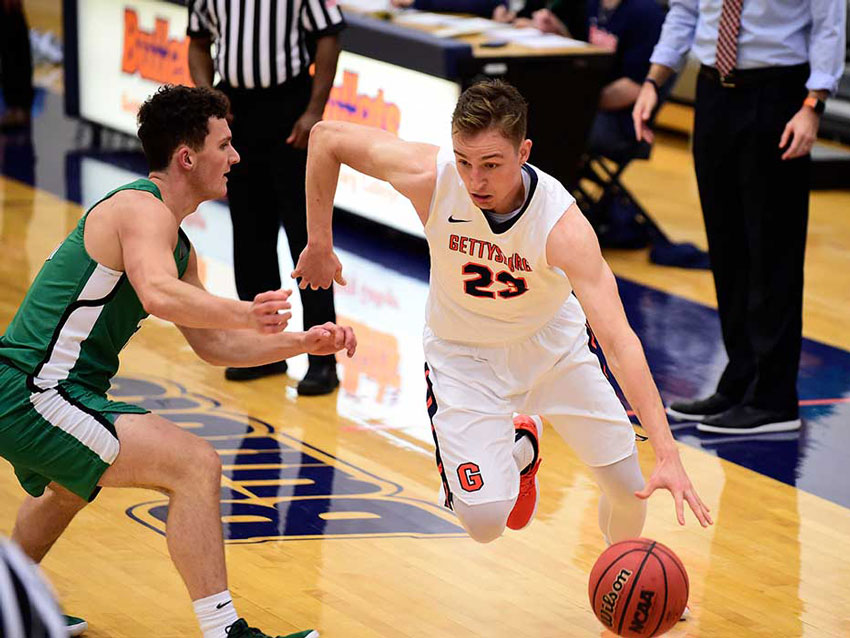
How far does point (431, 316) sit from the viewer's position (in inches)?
175

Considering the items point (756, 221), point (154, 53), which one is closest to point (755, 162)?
point (756, 221)

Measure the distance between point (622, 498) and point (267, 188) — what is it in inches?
111

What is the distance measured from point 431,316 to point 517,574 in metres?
0.92

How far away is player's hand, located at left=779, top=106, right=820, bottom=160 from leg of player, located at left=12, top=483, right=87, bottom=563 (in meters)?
3.26

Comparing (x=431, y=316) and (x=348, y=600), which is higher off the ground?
(x=431, y=316)

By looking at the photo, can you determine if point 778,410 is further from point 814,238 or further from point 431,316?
point 814,238

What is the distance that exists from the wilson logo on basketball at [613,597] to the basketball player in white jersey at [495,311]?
1.67ft

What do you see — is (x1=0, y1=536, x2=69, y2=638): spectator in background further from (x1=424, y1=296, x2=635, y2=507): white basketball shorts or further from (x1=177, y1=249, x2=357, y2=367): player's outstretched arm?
(x1=424, y1=296, x2=635, y2=507): white basketball shorts

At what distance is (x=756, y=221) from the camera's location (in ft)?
19.8

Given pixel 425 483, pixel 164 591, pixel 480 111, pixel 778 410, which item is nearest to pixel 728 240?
pixel 778 410

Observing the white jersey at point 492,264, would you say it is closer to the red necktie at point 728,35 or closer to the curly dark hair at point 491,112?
the curly dark hair at point 491,112

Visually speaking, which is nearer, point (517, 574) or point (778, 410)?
point (517, 574)

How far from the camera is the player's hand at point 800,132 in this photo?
5.72 meters

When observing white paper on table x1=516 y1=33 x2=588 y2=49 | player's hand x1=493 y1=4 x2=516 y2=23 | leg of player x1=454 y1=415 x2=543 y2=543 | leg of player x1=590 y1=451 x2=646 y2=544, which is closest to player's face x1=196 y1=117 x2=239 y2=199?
leg of player x1=454 y1=415 x2=543 y2=543
